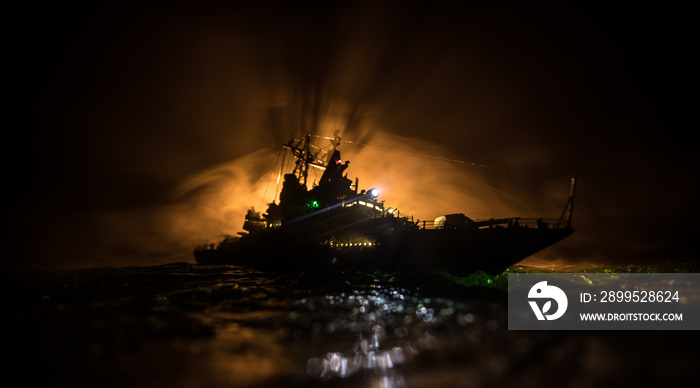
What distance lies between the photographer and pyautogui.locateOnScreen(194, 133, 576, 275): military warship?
24.0 meters

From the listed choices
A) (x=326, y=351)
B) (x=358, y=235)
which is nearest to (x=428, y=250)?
(x=358, y=235)

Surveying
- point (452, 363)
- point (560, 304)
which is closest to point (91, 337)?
point (452, 363)

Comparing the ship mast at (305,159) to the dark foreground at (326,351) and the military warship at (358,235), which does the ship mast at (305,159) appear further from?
the dark foreground at (326,351)

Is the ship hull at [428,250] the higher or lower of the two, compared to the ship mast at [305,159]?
lower

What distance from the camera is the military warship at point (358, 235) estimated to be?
24.0m

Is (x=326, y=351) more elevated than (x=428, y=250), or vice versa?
(x=428, y=250)

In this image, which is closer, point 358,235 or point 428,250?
point 428,250

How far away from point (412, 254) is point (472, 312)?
62.5ft

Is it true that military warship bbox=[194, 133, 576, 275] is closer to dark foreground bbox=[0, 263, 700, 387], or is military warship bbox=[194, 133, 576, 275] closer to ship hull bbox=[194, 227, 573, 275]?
ship hull bbox=[194, 227, 573, 275]

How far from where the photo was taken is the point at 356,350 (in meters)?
5.14

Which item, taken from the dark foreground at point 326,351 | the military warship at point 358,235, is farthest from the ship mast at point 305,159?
the dark foreground at point 326,351

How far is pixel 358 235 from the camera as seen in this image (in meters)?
31.1

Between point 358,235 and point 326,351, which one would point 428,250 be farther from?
point 326,351

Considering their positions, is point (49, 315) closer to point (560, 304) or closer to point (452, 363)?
point (452, 363)
